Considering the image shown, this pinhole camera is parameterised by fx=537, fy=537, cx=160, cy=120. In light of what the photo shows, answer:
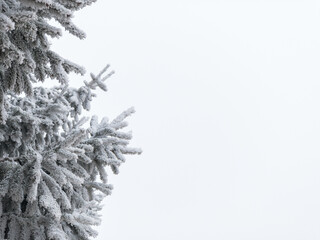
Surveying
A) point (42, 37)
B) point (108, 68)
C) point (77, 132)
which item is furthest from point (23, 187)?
point (108, 68)

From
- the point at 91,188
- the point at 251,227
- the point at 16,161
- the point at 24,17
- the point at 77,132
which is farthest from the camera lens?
the point at 251,227

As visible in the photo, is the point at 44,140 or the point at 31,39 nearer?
the point at 31,39

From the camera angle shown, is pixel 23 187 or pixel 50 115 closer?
pixel 23 187

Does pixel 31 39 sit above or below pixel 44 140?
below

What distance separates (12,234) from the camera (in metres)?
3.89

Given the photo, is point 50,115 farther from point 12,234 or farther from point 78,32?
point 78,32

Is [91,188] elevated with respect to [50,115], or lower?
lower

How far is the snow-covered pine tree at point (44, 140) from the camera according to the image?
2969 millimetres

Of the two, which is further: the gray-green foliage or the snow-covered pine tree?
the snow-covered pine tree

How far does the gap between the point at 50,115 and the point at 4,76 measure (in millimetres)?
1663

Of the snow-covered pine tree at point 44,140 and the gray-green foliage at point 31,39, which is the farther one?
the snow-covered pine tree at point 44,140

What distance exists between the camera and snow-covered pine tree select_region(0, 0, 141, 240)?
2.97 m

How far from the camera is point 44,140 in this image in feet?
16.5

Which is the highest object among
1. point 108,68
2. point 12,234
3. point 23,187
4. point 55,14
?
point 108,68
